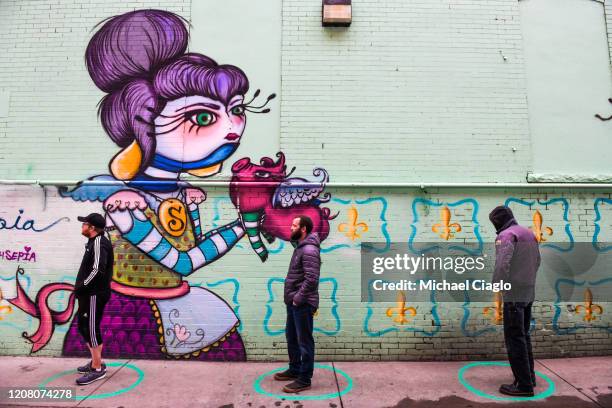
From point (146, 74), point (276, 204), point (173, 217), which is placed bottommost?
point (173, 217)

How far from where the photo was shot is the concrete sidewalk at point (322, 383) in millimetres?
3873

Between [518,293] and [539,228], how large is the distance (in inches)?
67.1

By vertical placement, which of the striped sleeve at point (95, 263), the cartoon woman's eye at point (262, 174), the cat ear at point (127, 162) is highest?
the cat ear at point (127, 162)

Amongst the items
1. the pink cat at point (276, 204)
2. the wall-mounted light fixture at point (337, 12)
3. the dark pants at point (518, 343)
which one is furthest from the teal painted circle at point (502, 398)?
the wall-mounted light fixture at point (337, 12)

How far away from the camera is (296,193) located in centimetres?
525

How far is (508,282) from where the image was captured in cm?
403

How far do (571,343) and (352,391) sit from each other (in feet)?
10.3

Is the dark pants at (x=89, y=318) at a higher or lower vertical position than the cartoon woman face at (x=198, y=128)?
lower

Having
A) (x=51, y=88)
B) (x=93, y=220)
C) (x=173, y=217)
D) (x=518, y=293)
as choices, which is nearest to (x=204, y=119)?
(x=173, y=217)

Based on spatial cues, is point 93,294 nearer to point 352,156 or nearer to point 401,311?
point 352,156

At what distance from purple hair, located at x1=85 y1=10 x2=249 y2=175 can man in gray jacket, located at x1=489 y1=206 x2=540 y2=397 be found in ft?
12.7

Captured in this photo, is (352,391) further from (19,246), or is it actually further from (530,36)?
(530,36)

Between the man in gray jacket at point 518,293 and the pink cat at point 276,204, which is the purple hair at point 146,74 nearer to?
the pink cat at point 276,204

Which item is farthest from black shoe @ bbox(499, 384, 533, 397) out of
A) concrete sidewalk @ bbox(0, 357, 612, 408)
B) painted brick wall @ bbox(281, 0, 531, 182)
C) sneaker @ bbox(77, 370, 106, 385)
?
sneaker @ bbox(77, 370, 106, 385)
